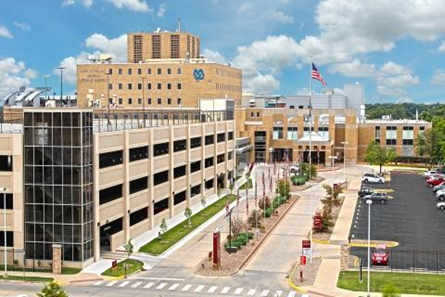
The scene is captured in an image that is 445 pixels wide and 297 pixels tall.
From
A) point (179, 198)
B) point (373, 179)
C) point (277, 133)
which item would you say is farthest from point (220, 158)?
point (277, 133)

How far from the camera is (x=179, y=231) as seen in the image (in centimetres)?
7000

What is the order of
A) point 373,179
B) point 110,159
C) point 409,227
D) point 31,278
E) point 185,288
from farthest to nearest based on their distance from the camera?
point 373,179 → point 409,227 → point 110,159 → point 31,278 → point 185,288

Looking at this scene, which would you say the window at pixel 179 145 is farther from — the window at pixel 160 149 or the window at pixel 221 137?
the window at pixel 221 137

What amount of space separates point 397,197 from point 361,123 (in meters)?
56.5

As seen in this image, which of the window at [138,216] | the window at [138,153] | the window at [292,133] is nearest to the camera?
the window at [138,153]

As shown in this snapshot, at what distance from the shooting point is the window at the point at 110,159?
192ft

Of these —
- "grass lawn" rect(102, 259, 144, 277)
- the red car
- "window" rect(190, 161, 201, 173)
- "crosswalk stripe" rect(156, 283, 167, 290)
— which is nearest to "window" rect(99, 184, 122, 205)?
Answer: "grass lawn" rect(102, 259, 144, 277)

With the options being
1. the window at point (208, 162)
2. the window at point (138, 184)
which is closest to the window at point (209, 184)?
the window at point (208, 162)

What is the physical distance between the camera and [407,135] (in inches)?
5832

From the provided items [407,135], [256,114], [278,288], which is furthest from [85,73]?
[278,288]

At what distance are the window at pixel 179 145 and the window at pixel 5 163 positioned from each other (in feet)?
86.8

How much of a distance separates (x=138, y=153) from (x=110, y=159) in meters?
7.21

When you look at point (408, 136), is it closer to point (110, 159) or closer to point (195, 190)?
point (195, 190)

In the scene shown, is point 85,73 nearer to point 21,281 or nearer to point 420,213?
point 420,213
